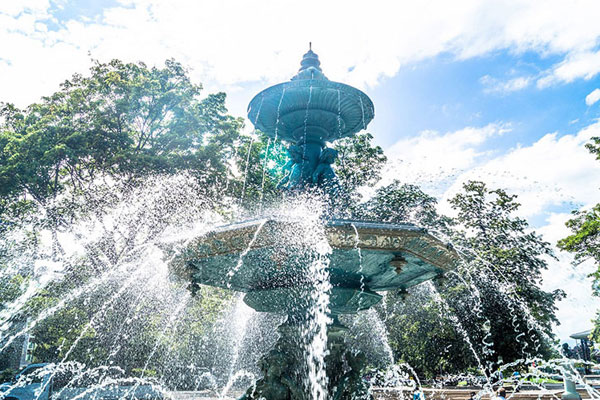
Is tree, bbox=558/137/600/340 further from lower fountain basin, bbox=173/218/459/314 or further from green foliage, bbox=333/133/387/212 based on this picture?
lower fountain basin, bbox=173/218/459/314

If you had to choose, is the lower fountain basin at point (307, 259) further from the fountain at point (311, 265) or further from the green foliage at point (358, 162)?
the green foliage at point (358, 162)

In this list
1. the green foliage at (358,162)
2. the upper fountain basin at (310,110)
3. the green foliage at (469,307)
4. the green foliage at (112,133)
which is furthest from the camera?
the green foliage at (358,162)

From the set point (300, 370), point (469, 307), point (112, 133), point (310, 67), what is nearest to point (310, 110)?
point (310, 67)

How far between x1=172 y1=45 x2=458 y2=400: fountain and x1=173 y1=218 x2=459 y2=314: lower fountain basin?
0.01 m

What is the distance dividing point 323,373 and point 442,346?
1411 cm

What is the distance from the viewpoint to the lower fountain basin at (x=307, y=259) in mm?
4113

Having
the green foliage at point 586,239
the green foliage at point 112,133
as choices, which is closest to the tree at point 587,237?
the green foliage at point 586,239

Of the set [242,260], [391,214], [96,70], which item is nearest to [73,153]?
[96,70]

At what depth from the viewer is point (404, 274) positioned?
517 centimetres

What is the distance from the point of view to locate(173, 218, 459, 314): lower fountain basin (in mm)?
4113

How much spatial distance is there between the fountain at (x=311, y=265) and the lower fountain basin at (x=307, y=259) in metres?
0.01

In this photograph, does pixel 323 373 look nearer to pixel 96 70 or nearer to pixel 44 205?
pixel 44 205

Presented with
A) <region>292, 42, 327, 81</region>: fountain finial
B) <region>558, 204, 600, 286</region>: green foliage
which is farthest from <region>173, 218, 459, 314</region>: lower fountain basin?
<region>558, 204, 600, 286</region>: green foliage

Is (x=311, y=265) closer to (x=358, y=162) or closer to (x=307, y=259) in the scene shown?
(x=307, y=259)
